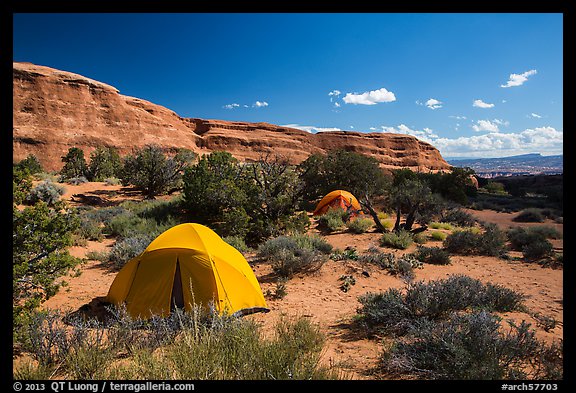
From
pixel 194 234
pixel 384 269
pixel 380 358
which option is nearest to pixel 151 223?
pixel 194 234

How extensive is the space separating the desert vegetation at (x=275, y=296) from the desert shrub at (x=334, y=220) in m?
0.06

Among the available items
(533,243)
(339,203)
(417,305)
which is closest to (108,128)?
(339,203)

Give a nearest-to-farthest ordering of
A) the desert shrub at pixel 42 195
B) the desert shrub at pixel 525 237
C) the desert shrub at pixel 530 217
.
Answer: the desert shrub at pixel 525 237, the desert shrub at pixel 42 195, the desert shrub at pixel 530 217

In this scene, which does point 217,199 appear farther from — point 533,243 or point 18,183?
point 533,243

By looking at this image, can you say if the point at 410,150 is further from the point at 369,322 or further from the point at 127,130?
the point at 369,322

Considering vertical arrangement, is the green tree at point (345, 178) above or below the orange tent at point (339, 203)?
above

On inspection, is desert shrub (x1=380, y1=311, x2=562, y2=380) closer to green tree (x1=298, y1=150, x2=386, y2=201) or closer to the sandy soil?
the sandy soil

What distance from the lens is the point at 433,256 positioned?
326 inches

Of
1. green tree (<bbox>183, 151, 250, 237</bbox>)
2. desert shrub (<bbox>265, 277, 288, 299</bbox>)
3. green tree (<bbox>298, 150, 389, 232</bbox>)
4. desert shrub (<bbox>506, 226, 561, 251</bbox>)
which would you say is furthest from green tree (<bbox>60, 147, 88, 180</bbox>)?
desert shrub (<bbox>506, 226, 561, 251</bbox>)

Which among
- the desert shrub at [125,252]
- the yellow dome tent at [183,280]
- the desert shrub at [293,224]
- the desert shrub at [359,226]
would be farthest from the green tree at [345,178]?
the yellow dome tent at [183,280]

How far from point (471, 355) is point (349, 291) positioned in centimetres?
347

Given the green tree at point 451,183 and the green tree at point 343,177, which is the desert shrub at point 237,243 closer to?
the green tree at point 343,177

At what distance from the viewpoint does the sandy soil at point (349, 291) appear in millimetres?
3878

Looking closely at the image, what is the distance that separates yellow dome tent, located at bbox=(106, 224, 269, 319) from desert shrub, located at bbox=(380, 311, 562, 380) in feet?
8.39
